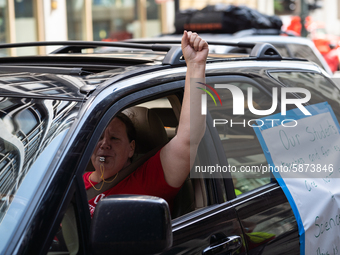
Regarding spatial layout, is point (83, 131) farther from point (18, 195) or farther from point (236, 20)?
point (236, 20)

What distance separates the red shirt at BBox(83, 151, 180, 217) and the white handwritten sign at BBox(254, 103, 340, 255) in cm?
53

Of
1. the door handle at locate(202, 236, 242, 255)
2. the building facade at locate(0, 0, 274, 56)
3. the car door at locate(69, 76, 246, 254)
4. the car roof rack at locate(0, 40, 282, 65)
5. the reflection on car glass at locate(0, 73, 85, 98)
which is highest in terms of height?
the building facade at locate(0, 0, 274, 56)

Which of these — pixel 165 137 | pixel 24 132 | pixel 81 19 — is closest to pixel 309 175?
pixel 165 137

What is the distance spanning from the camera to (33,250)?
4.41 ft

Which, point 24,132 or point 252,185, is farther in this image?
point 252,185

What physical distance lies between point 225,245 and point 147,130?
85 centimetres

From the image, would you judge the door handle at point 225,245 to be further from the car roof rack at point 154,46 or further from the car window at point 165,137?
the car roof rack at point 154,46

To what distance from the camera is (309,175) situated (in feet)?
8.03

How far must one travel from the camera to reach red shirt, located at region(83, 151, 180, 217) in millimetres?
2143

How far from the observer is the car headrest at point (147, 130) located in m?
2.52

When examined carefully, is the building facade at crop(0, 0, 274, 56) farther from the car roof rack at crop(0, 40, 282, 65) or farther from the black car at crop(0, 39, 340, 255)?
the black car at crop(0, 39, 340, 255)

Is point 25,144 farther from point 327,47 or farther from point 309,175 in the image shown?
point 327,47

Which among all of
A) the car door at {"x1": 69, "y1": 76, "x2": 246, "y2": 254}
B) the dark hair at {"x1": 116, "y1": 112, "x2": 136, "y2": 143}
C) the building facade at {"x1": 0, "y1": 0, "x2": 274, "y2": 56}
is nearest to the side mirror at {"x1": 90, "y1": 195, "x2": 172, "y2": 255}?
the car door at {"x1": 69, "y1": 76, "x2": 246, "y2": 254}

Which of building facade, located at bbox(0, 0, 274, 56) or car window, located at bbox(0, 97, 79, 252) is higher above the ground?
building facade, located at bbox(0, 0, 274, 56)
